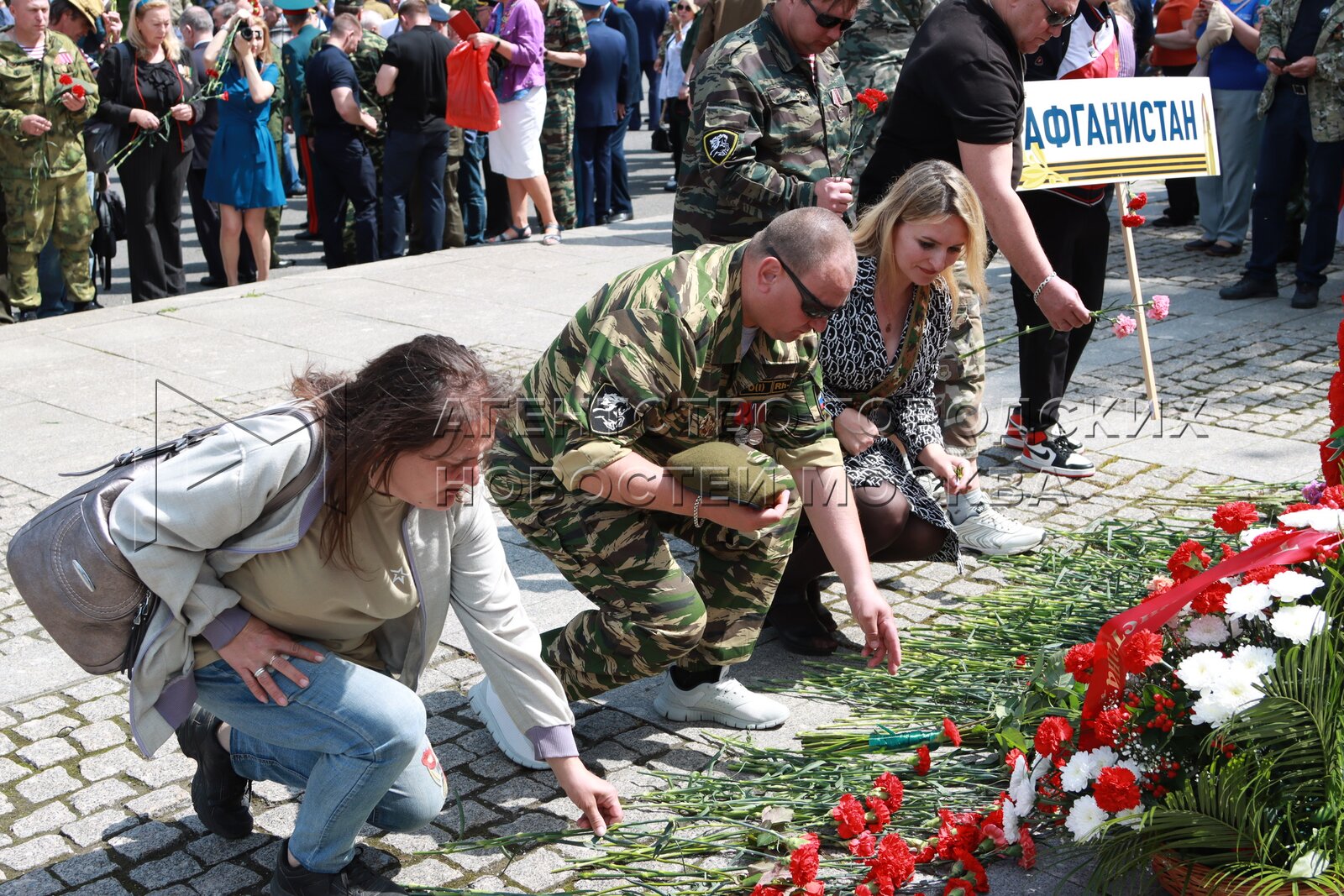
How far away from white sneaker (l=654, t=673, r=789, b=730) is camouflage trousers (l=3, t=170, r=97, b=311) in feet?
20.8

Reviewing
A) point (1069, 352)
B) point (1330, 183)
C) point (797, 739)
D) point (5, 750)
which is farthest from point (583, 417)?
point (1330, 183)

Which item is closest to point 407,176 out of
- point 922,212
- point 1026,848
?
point 922,212

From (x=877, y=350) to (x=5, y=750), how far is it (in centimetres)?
268

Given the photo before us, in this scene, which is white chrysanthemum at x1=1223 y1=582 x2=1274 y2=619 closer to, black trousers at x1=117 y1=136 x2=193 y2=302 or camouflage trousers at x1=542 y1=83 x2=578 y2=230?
black trousers at x1=117 y1=136 x2=193 y2=302

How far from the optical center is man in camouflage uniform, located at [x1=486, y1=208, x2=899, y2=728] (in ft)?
9.79

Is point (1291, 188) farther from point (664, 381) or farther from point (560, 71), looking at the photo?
point (664, 381)

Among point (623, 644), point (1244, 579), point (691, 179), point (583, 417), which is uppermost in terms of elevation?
point (691, 179)

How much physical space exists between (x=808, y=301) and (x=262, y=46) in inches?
284

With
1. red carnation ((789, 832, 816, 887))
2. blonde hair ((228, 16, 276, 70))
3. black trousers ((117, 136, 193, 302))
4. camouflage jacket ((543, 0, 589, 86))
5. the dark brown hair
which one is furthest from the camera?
camouflage jacket ((543, 0, 589, 86))

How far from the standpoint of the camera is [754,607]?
11.4 feet

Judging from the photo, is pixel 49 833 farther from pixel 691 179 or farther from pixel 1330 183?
pixel 1330 183

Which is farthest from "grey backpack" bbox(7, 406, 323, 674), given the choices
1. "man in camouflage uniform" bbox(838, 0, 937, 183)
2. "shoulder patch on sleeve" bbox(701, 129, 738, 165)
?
"man in camouflage uniform" bbox(838, 0, 937, 183)

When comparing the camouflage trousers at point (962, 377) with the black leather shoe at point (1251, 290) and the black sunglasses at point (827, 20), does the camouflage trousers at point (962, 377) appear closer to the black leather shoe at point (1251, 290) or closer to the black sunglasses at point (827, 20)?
the black sunglasses at point (827, 20)

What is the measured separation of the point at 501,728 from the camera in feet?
11.0
